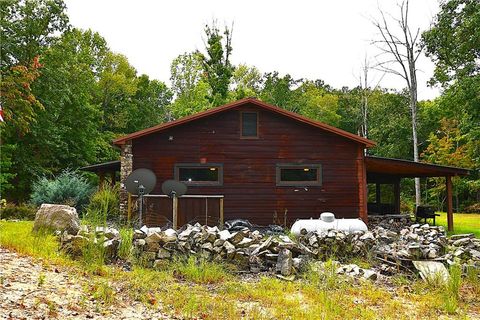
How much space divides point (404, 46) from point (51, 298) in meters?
24.0

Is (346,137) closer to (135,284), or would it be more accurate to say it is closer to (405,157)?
(135,284)

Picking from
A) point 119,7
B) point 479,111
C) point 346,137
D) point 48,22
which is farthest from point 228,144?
point 48,22

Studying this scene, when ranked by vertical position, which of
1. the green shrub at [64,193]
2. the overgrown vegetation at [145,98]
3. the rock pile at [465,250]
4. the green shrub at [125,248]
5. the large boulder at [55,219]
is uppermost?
the overgrown vegetation at [145,98]

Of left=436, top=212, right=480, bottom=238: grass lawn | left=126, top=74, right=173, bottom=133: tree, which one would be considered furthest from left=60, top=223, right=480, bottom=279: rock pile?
left=126, top=74, right=173, bottom=133: tree

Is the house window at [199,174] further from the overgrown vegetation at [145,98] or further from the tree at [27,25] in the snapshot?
the tree at [27,25]

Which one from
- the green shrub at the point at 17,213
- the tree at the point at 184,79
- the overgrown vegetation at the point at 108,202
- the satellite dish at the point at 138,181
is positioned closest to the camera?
the overgrown vegetation at the point at 108,202

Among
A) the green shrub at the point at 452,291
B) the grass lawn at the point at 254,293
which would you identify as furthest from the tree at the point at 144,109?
the green shrub at the point at 452,291

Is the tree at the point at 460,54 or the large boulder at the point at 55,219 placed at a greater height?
the tree at the point at 460,54

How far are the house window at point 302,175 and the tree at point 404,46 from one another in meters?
11.7

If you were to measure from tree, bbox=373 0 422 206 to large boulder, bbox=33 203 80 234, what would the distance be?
20.0m

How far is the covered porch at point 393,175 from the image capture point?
1445cm

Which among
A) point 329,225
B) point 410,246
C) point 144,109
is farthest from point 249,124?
point 144,109

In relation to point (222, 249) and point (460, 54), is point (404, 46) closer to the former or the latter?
point (460, 54)

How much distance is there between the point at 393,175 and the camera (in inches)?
786
